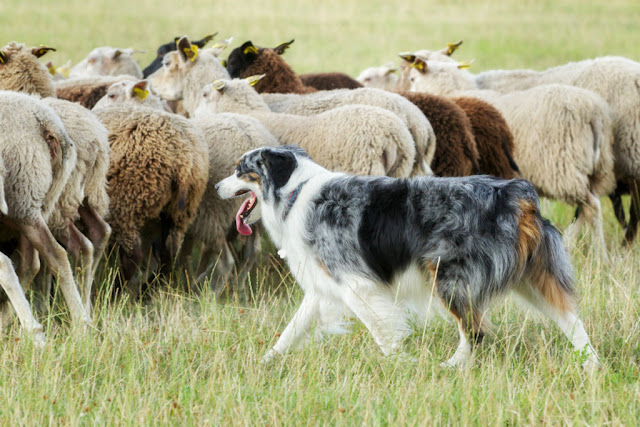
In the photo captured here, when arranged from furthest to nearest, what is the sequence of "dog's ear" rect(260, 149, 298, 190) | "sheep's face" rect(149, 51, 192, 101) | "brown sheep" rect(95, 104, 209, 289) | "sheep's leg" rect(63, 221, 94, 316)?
"sheep's face" rect(149, 51, 192, 101) < "brown sheep" rect(95, 104, 209, 289) < "sheep's leg" rect(63, 221, 94, 316) < "dog's ear" rect(260, 149, 298, 190)

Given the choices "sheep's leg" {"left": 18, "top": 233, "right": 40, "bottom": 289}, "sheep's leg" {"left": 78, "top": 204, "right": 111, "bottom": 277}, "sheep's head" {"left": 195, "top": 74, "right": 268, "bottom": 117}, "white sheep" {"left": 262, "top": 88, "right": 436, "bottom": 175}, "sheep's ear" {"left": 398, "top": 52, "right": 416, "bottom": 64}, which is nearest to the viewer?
"sheep's leg" {"left": 18, "top": 233, "right": 40, "bottom": 289}

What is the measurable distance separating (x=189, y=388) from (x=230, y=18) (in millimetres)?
25805

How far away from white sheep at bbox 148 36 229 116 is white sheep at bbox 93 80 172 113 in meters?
1.20

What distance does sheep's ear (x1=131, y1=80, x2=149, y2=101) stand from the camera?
692 centimetres

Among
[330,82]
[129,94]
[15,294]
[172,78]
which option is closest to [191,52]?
[172,78]

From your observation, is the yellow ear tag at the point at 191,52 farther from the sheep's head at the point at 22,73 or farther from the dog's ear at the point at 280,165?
the dog's ear at the point at 280,165

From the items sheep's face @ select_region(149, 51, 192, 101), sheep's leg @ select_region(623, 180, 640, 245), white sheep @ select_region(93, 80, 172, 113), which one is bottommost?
sheep's leg @ select_region(623, 180, 640, 245)

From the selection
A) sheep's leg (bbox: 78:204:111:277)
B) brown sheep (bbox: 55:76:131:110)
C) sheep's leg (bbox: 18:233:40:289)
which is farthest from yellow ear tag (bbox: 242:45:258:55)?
sheep's leg (bbox: 18:233:40:289)

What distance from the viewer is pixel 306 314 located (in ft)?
14.1

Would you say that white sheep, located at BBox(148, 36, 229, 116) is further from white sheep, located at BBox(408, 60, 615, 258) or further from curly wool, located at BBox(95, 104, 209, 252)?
white sheep, located at BBox(408, 60, 615, 258)

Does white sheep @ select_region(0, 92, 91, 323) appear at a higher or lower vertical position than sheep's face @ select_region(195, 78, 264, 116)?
higher

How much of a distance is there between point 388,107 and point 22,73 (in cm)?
292

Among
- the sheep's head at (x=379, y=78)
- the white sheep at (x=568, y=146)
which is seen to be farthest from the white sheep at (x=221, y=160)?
the sheep's head at (x=379, y=78)

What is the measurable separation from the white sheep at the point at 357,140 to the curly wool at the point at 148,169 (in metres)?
0.94
